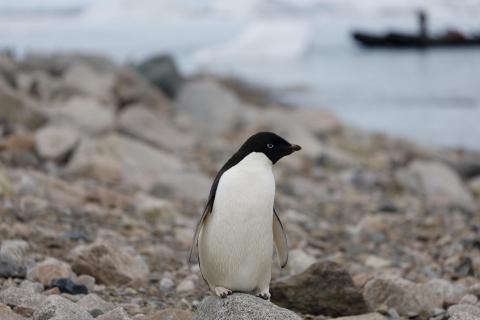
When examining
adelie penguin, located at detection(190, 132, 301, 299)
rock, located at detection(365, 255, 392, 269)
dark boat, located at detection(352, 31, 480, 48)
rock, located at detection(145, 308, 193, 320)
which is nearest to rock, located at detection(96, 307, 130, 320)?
rock, located at detection(145, 308, 193, 320)

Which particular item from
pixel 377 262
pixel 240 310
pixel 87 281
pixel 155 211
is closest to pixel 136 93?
pixel 155 211

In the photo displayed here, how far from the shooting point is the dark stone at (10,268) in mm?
3949

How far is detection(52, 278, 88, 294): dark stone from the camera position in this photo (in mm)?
3842

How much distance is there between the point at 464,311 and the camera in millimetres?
3588

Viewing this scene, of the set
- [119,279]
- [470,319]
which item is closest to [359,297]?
[470,319]

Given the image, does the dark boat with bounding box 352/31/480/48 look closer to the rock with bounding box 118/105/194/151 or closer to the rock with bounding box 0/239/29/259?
the rock with bounding box 118/105/194/151

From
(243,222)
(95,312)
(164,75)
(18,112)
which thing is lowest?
(164,75)

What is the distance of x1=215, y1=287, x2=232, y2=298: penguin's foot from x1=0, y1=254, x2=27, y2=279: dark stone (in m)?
1.08

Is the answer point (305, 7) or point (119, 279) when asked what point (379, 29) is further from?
point (119, 279)

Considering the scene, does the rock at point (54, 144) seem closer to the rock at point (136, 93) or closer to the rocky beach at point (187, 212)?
the rocky beach at point (187, 212)

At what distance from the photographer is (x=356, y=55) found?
134 feet

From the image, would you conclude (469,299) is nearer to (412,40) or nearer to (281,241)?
(281,241)

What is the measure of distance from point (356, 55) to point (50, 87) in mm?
29799

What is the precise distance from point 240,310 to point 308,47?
132 ft
